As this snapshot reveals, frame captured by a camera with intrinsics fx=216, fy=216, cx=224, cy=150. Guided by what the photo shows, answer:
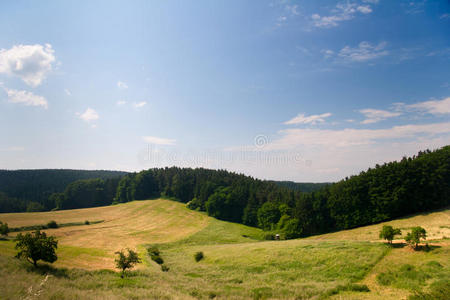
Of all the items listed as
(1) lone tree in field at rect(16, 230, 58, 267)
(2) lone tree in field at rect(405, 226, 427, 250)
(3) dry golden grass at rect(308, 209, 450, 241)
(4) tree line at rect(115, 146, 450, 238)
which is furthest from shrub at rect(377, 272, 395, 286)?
(4) tree line at rect(115, 146, 450, 238)

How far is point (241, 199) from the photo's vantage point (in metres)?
101

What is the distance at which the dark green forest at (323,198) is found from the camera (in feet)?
183

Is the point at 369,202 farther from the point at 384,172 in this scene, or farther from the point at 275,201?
the point at 275,201

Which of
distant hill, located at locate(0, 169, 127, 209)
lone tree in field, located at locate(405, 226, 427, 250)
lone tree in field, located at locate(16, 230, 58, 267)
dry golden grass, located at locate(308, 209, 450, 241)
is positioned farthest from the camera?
distant hill, located at locate(0, 169, 127, 209)

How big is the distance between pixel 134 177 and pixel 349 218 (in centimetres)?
12604

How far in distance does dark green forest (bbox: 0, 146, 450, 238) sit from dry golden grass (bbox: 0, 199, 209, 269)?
1427 cm

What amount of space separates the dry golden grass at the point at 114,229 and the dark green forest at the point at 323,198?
14.3 metres

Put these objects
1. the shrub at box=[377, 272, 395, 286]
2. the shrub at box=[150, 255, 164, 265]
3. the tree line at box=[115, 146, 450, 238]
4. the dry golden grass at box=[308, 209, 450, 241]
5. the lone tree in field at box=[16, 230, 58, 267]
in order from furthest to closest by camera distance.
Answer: the tree line at box=[115, 146, 450, 238] < the dry golden grass at box=[308, 209, 450, 241] < the shrub at box=[150, 255, 164, 265] < the lone tree in field at box=[16, 230, 58, 267] < the shrub at box=[377, 272, 395, 286]

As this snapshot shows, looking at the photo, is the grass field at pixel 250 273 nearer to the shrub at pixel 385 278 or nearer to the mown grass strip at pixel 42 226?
the shrub at pixel 385 278

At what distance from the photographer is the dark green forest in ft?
183

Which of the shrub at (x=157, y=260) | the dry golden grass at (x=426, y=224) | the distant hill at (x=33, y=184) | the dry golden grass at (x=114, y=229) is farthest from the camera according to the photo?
the distant hill at (x=33, y=184)

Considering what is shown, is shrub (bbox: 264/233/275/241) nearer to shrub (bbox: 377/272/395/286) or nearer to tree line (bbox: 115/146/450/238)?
tree line (bbox: 115/146/450/238)

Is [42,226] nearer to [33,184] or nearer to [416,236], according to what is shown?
[416,236]

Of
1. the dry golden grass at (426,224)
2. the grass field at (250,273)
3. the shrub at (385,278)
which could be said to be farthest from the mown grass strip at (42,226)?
the dry golden grass at (426,224)
